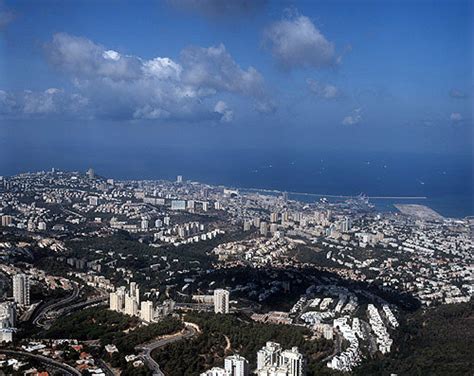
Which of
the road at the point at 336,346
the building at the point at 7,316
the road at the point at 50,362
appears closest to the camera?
the road at the point at 50,362

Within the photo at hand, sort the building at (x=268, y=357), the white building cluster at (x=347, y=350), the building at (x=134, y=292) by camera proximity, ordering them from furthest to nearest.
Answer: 1. the building at (x=134, y=292)
2. the white building cluster at (x=347, y=350)
3. the building at (x=268, y=357)

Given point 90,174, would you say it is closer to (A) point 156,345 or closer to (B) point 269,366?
(A) point 156,345

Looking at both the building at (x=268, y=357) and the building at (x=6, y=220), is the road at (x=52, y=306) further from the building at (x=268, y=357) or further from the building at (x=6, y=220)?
the building at (x=6, y=220)

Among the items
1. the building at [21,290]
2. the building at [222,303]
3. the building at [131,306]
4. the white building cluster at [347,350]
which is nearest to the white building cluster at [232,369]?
the white building cluster at [347,350]

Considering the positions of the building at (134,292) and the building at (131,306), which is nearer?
the building at (131,306)

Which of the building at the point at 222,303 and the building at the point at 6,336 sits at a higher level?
the building at the point at 222,303

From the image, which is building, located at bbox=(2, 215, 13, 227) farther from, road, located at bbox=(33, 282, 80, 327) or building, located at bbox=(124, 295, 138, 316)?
building, located at bbox=(124, 295, 138, 316)

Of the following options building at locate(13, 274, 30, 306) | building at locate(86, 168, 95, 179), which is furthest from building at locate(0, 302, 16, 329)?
building at locate(86, 168, 95, 179)

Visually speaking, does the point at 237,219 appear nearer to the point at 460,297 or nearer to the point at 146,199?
the point at 146,199
